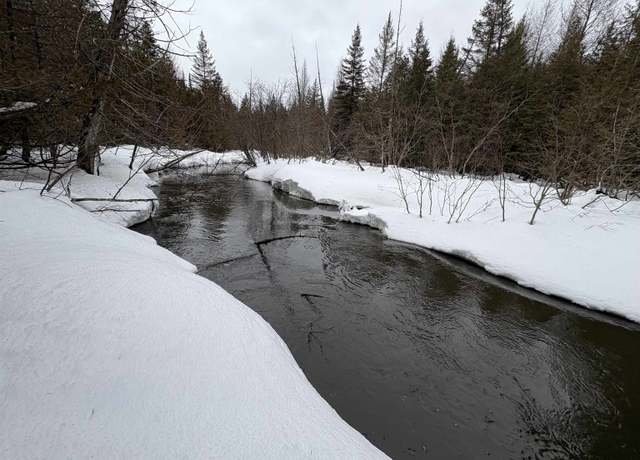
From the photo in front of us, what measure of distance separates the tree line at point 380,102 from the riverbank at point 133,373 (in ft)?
9.16

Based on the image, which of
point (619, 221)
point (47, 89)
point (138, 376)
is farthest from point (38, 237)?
point (619, 221)

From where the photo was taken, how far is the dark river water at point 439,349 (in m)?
2.65

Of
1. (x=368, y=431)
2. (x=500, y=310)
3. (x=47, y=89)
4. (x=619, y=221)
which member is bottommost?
(x=368, y=431)

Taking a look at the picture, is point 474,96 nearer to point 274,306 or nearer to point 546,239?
point 546,239

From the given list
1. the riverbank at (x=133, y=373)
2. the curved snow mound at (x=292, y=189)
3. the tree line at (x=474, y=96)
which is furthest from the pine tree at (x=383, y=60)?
the riverbank at (x=133, y=373)

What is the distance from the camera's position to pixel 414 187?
11.7m

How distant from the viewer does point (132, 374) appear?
63.2 inches

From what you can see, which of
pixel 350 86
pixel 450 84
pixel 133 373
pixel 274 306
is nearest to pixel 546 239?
pixel 274 306

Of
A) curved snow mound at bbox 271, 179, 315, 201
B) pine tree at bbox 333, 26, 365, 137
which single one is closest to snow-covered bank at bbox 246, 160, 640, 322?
curved snow mound at bbox 271, 179, 315, 201

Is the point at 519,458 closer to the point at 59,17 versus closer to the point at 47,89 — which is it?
the point at 47,89

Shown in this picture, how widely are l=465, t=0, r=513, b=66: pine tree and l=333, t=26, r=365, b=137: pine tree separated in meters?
9.67

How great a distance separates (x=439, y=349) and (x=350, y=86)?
28478 millimetres

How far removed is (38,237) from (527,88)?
2285cm

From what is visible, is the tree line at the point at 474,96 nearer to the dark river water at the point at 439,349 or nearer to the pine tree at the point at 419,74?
the pine tree at the point at 419,74
